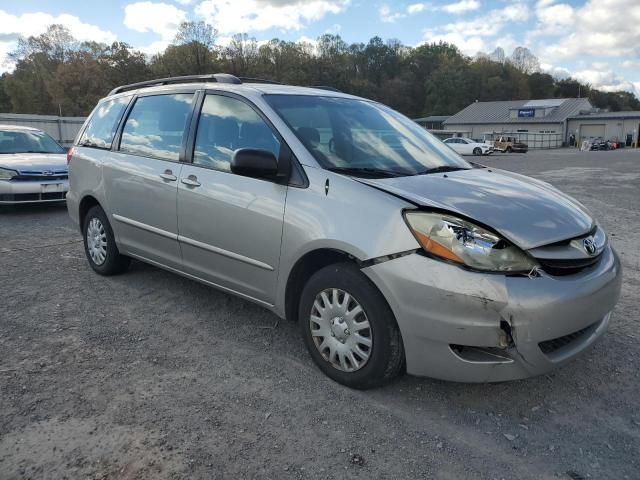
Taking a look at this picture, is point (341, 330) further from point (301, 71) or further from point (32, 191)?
point (301, 71)

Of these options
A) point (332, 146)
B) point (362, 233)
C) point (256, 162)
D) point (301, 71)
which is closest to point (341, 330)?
point (362, 233)

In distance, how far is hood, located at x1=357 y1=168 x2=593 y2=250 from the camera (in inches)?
109

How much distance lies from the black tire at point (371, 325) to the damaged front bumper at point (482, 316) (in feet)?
0.23

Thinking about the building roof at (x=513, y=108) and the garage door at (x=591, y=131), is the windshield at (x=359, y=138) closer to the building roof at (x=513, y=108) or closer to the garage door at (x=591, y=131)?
the building roof at (x=513, y=108)

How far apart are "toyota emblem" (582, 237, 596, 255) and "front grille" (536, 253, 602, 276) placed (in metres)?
0.04

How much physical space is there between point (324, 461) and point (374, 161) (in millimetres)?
1889

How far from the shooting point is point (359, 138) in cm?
369

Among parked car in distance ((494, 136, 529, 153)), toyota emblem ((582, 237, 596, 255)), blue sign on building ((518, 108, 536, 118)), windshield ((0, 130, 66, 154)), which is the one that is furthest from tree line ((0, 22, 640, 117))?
toyota emblem ((582, 237, 596, 255))

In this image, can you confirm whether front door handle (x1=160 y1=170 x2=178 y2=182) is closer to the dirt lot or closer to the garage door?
the dirt lot

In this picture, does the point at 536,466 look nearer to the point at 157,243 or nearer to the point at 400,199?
the point at 400,199

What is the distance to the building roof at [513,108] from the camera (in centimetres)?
6662

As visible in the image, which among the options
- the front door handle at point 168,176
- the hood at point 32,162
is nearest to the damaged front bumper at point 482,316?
the front door handle at point 168,176

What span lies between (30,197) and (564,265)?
8639 mm

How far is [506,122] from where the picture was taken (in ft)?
226
